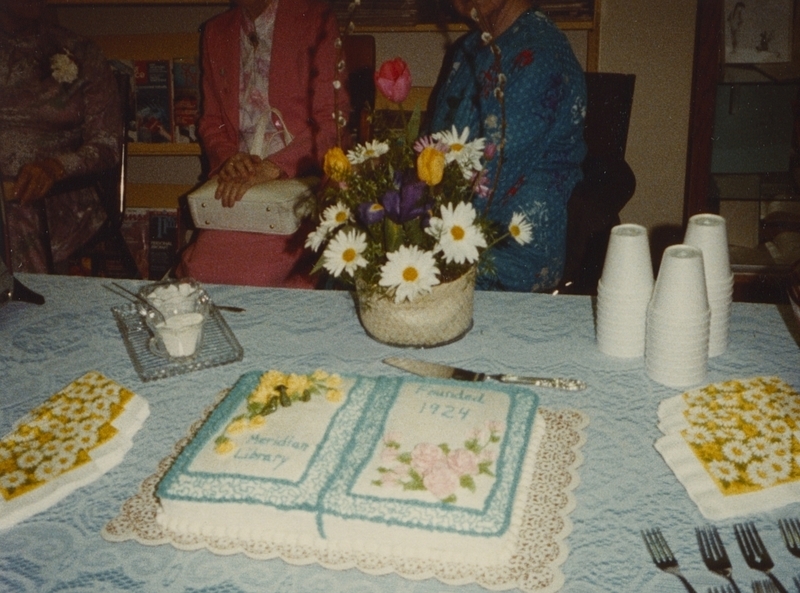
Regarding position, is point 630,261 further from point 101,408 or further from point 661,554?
point 101,408

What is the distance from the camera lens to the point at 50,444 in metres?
1.03

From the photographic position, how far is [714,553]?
812 mm

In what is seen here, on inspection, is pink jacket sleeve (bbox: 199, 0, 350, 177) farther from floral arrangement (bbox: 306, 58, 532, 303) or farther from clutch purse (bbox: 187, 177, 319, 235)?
floral arrangement (bbox: 306, 58, 532, 303)

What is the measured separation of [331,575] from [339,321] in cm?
65

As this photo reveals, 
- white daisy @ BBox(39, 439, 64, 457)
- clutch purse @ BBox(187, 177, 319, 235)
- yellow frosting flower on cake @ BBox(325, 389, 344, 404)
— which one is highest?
clutch purse @ BBox(187, 177, 319, 235)

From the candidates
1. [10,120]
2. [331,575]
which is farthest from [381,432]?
[10,120]

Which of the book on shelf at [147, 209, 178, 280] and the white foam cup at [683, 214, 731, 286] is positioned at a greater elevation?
the white foam cup at [683, 214, 731, 286]

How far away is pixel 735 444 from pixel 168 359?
89 cm

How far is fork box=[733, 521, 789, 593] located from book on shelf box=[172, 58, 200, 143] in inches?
110

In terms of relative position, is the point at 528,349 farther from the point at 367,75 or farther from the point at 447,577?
the point at 367,75

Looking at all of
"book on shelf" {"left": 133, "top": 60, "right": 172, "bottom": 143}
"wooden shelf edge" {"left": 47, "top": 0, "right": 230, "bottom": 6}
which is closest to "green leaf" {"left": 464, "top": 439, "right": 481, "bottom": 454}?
"wooden shelf edge" {"left": 47, "top": 0, "right": 230, "bottom": 6}

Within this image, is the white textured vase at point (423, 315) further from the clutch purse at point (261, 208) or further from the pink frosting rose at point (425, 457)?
the clutch purse at point (261, 208)

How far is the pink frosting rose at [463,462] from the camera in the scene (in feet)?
2.82

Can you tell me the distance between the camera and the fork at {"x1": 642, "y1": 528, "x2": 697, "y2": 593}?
0.79 metres
